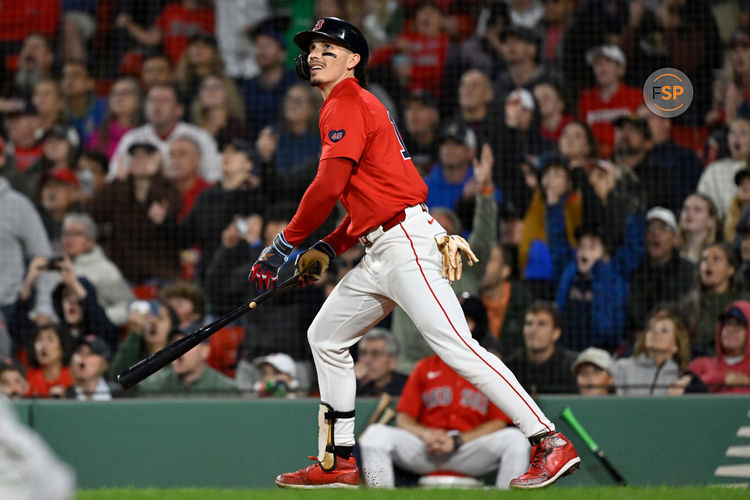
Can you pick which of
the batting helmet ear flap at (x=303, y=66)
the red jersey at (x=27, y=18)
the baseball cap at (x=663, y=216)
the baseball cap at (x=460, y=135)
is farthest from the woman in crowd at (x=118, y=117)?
the batting helmet ear flap at (x=303, y=66)

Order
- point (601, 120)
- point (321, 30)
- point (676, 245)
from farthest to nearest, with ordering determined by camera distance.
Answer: point (601, 120) → point (676, 245) → point (321, 30)

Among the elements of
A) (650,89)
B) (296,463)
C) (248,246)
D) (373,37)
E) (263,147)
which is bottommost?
(296,463)

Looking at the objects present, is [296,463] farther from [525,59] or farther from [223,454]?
[525,59]

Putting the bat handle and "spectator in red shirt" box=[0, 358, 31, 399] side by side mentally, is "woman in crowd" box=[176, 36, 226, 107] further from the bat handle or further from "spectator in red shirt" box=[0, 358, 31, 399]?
the bat handle

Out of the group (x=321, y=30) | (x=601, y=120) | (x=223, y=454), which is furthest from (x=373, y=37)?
(x=321, y=30)

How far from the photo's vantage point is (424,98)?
789 cm

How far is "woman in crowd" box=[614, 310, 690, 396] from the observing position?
5.96 m

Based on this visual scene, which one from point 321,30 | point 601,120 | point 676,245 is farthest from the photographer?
point 601,120

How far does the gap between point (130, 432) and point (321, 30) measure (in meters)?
2.86

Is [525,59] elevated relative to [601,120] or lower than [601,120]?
elevated

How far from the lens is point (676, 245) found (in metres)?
6.60

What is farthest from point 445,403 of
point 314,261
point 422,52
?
point 422,52

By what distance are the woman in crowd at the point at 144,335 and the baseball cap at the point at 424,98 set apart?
259cm

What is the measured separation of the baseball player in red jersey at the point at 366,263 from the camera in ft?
12.0
